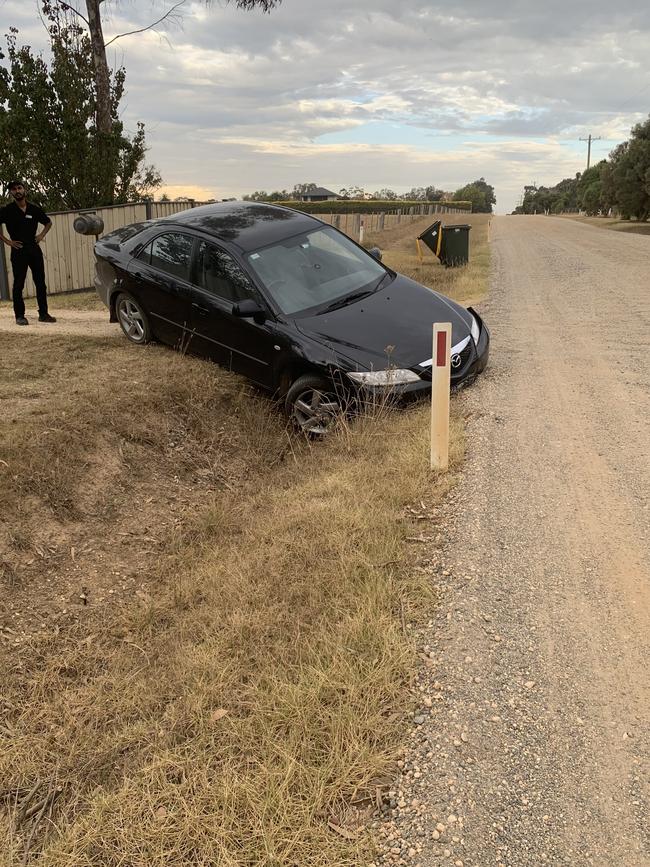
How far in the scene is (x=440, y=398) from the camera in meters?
4.62

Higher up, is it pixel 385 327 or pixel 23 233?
pixel 23 233

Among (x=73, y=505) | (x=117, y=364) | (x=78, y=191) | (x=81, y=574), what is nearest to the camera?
(x=81, y=574)

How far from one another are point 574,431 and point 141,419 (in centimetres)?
375

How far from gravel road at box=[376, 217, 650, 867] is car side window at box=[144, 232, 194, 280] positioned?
3.30 meters

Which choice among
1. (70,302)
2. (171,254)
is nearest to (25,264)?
(171,254)

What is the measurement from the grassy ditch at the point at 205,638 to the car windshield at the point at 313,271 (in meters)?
1.29

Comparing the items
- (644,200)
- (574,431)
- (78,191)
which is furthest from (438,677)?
(644,200)

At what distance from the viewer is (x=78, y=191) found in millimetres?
15711

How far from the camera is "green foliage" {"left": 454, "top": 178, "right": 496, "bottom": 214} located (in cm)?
15754

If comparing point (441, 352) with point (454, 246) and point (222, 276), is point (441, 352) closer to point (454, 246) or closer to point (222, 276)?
point (222, 276)

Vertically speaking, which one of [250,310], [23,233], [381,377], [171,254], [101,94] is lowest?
[381,377]

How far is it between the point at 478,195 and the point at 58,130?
169 m

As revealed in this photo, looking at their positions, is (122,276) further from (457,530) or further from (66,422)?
(457,530)

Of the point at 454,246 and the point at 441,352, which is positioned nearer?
the point at 441,352
